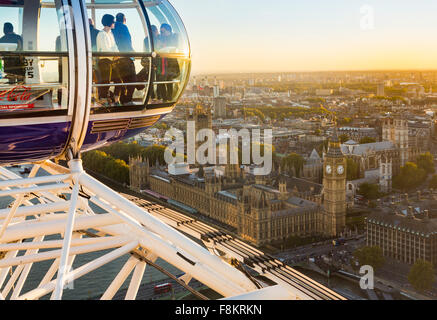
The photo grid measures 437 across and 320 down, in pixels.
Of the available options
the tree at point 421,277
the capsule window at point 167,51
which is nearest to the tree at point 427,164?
the tree at point 421,277

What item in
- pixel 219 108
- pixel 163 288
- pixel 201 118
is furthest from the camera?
pixel 219 108

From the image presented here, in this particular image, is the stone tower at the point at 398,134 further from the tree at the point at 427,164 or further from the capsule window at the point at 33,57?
the capsule window at the point at 33,57

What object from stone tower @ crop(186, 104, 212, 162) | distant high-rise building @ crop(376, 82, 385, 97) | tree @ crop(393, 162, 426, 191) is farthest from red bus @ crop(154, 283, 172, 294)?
distant high-rise building @ crop(376, 82, 385, 97)

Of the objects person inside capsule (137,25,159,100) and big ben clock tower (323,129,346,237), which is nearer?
person inside capsule (137,25,159,100)

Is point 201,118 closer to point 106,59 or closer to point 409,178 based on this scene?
point 409,178
